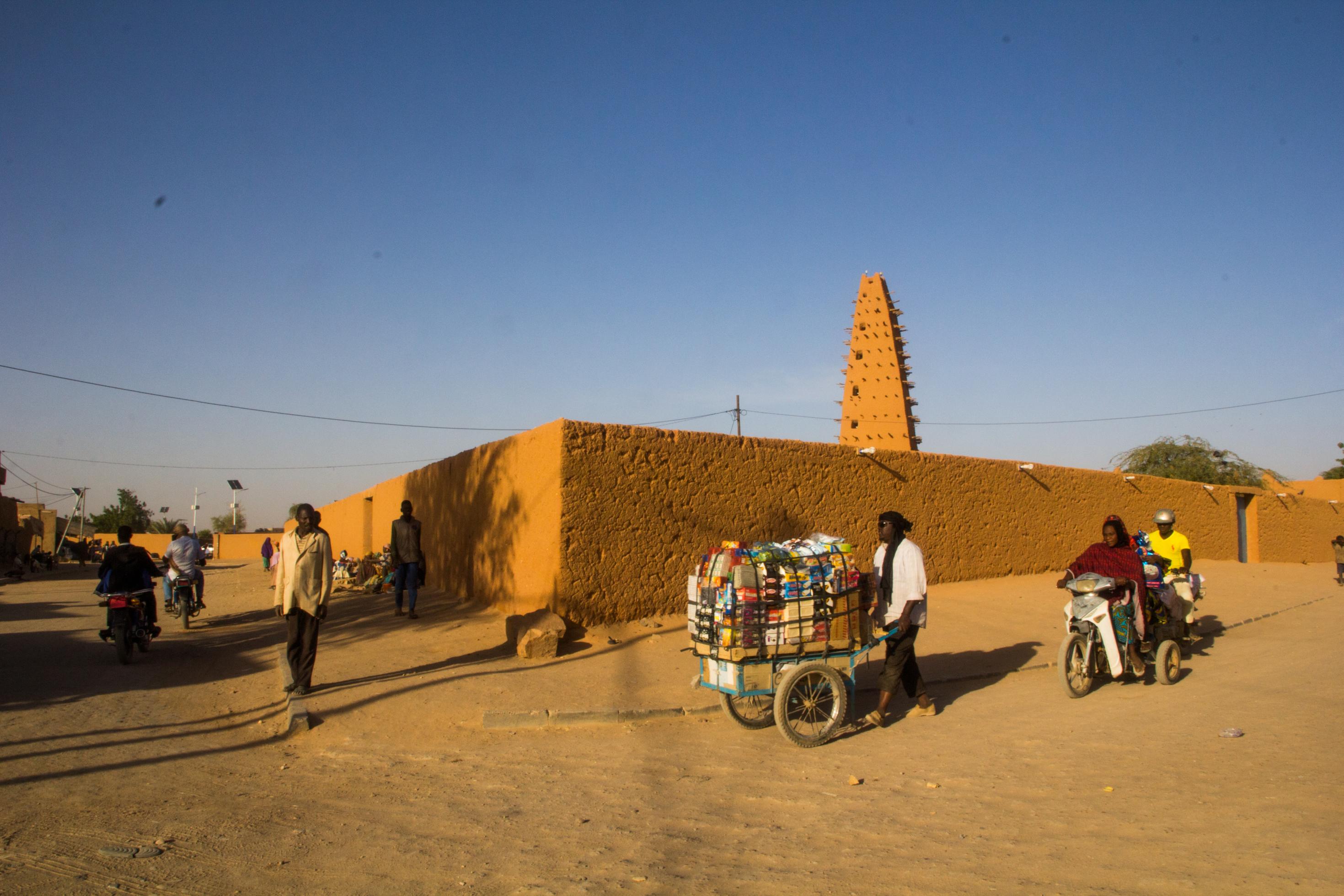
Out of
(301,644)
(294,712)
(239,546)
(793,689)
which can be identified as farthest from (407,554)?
(239,546)

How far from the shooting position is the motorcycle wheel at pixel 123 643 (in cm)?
961

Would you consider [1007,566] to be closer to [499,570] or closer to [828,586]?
[499,570]

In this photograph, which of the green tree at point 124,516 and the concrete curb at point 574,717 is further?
the green tree at point 124,516

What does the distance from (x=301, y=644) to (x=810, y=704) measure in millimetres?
4455

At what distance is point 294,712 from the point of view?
684cm

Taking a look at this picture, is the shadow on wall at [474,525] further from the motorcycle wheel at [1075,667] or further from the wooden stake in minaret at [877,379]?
the wooden stake in minaret at [877,379]

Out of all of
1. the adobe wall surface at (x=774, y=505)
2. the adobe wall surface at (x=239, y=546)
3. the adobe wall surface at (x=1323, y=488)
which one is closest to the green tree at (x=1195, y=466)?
the adobe wall surface at (x=1323, y=488)

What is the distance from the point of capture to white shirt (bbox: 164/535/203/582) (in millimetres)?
13406

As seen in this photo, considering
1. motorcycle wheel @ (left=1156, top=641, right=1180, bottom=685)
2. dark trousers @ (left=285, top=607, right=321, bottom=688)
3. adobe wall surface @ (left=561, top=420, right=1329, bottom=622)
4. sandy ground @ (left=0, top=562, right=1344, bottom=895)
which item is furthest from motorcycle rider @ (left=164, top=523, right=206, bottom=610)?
motorcycle wheel @ (left=1156, top=641, right=1180, bottom=685)

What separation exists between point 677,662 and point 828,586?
9.45ft

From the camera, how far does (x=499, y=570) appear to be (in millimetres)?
11789

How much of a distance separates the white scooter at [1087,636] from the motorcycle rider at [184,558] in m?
11.9

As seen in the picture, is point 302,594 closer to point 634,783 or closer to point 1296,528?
point 634,783

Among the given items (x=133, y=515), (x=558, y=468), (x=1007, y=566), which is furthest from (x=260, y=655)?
(x=133, y=515)
